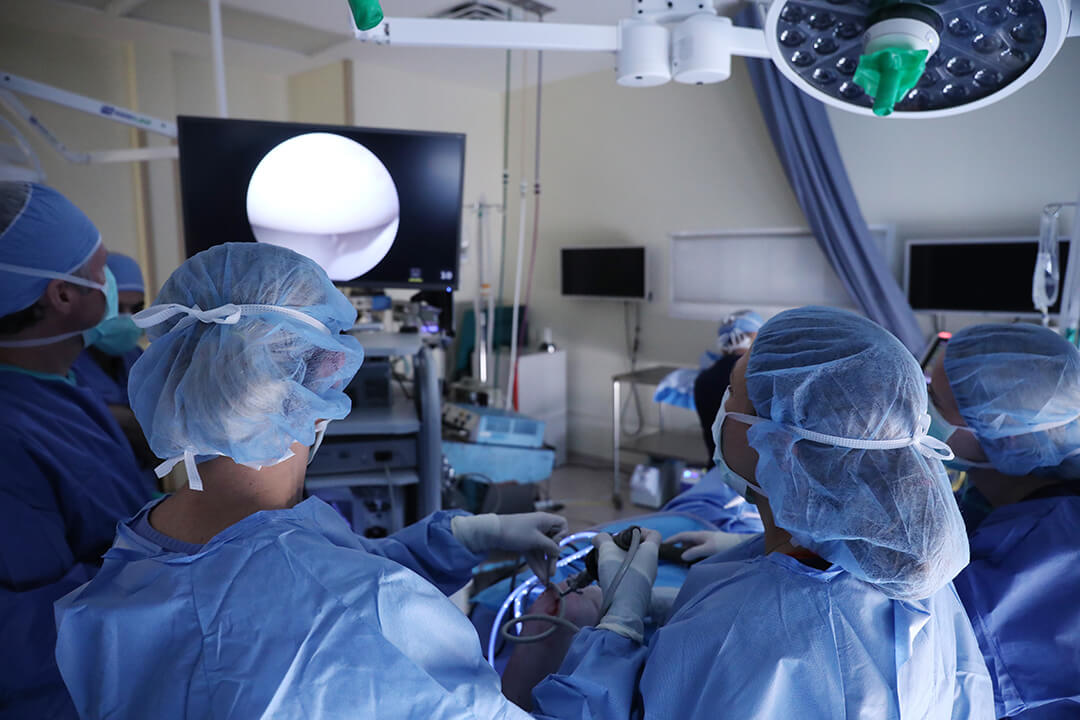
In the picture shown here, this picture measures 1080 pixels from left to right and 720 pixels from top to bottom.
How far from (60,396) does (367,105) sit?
3.19 metres

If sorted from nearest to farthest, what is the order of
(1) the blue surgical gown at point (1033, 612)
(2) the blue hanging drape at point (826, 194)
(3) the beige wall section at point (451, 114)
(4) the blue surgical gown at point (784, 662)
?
(4) the blue surgical gown at point (784, 662), (1) the blue surgical gown at point (1033, 612), (2) the blue hanging drape at point (826, 194), (3) the beige wall section at point (451, 114)

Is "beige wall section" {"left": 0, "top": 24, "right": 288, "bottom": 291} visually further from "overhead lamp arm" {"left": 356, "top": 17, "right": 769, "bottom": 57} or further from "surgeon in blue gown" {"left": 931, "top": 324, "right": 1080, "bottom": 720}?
"surgeon in blue gown" {"left": 931, "top": 324, "right": 1080, "bottom": 720}

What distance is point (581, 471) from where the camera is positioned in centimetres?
439

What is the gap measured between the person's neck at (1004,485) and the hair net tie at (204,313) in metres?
1.24

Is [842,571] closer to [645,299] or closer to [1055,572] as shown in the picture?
[1055,572]

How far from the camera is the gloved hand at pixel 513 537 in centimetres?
120

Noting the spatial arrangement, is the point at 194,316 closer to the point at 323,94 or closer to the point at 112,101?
the point at 112,101

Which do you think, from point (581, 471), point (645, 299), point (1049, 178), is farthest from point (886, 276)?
point (581, 471)

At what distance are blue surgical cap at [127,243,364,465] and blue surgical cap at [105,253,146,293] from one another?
193 cm

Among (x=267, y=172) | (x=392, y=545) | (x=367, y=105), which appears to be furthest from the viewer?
(x=367, y=105)

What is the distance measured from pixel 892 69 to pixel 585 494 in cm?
343

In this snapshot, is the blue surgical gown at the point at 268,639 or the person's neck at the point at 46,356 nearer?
the blue surgical gown at the point at 268,639

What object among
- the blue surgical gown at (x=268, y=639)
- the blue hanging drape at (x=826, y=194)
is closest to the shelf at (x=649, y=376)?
the blue hanging drape at (x=826, y=194)

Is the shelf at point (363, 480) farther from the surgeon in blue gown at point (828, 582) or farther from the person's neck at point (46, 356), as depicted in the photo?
the surgeon in blue gown at point (828, 582)
